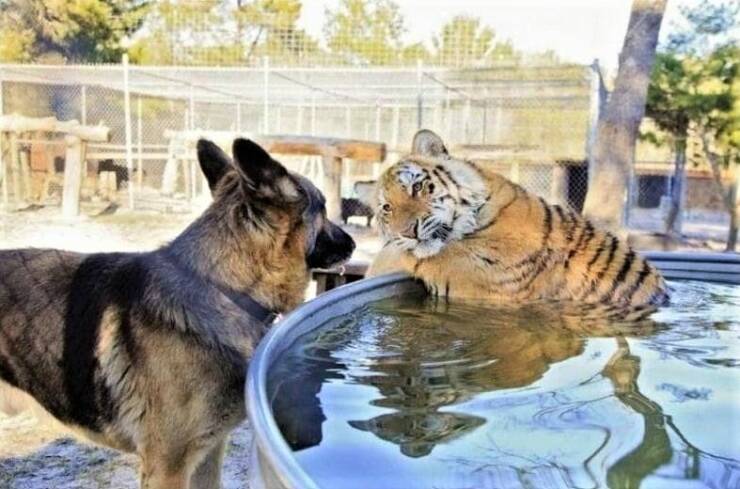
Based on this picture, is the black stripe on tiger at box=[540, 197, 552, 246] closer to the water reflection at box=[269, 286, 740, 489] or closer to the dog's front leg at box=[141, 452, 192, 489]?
the water reflection at box=[269, 286, 740, 489]

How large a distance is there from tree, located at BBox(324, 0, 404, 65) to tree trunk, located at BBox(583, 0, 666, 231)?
5020 millimetres

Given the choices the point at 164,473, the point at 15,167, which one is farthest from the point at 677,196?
the point at 15,167

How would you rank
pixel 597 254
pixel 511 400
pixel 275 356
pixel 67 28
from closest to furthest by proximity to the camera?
pixel 511 400
pixel 275 356
pixel 597 254
pixel 67 28

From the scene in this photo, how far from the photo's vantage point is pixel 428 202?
3193mm

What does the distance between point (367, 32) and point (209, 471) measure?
11754 millimetres

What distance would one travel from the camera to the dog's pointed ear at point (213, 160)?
9.04 feet

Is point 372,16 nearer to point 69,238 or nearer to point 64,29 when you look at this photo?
point 64,29

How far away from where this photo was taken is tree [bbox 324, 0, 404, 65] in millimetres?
12984

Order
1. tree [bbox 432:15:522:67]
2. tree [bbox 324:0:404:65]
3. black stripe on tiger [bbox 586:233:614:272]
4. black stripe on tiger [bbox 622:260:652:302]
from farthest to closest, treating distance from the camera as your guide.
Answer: tree [bbox 324:0:404:65], tree [bbox 432:15:522:67], black stripe on tiger [bbox 586:233:614:272], black stripe on tiger [bbox 622:260:652:302]

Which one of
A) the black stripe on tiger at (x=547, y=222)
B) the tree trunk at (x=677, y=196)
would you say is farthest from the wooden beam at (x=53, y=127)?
the black stripe on tiger at (x=547, y=222)

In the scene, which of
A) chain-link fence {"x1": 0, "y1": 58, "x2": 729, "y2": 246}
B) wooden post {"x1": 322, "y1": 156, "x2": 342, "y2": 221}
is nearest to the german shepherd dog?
wooden post {"x1": 322, "y1": 156, "x2": 342, "y2": 221}

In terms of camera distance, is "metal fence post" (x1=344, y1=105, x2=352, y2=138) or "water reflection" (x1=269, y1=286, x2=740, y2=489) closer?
"water reflection" (x1=269, y1=286, x2=740, y2=489)

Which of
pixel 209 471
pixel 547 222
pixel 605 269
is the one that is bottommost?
pixel 209 471

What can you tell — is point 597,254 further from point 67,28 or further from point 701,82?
point 67,28
